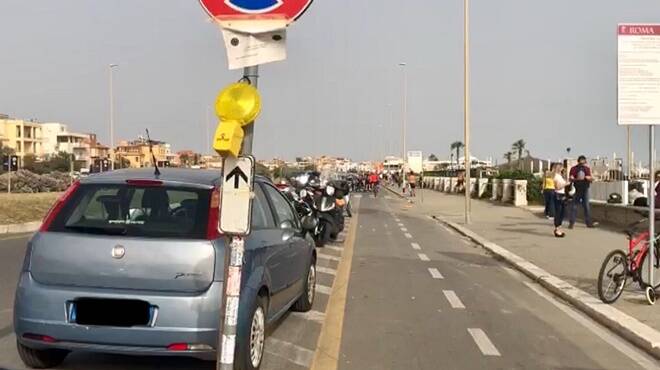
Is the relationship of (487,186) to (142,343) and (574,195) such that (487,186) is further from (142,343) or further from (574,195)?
(142,343)

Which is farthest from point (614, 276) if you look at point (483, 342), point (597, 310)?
point (483, 342)

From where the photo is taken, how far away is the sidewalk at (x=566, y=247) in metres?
8.77

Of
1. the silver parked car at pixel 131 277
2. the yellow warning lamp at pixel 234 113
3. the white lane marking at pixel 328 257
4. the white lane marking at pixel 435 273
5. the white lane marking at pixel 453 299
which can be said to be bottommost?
the white lane marking at pixel 328 257

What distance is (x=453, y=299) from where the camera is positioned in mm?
9219

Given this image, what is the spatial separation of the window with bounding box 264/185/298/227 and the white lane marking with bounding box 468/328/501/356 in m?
2.21

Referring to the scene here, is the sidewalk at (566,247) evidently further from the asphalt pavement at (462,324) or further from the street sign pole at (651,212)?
the asphalt pavement at (462,324)

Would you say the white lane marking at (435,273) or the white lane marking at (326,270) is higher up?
the white lane marking at (326,270)

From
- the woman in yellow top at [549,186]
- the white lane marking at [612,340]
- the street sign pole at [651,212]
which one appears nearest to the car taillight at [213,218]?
the white lane marking at [612,340]

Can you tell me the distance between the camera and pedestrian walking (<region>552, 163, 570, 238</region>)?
17266 mm

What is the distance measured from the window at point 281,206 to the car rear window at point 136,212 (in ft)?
5.22

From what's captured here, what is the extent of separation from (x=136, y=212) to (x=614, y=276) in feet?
20.5

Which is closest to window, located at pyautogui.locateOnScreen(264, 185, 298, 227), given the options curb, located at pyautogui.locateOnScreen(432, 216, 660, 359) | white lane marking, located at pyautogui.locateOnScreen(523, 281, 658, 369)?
white lane marking, located at pyautogui.locateOnScreen(523, 281, 658, 369)

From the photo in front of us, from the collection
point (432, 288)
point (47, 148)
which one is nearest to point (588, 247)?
point (432, 288)

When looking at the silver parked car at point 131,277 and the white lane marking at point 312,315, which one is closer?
the silver parked car at point 131,277
